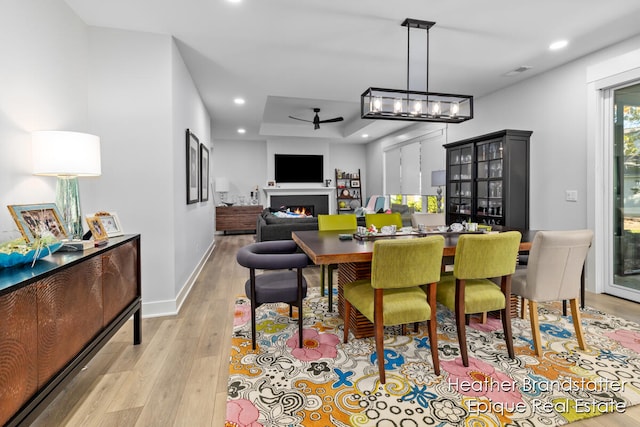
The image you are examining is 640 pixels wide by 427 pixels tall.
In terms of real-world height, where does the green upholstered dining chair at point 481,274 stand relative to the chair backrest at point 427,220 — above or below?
below

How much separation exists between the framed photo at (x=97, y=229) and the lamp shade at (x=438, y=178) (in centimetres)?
552

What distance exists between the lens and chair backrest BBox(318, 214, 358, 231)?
139 inches

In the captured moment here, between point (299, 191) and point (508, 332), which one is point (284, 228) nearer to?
point (508, 332)

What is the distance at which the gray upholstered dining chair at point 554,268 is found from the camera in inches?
83.8

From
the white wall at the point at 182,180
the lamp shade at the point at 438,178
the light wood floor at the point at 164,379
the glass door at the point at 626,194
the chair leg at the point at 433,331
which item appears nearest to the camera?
the light wood floor at the point at 164,379

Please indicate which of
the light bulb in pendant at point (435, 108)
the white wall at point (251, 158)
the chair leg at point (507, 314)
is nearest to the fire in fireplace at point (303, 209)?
the white wall at point (251, 158)

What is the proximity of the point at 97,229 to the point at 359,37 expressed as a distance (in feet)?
8.97

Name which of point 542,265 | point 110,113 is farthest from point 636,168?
point 110,113

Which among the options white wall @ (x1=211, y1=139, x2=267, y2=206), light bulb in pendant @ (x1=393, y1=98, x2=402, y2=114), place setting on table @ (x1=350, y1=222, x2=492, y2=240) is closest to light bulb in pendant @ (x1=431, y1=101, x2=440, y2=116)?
light bulb in pendant @ (x1=393, y1=98, x2=402, y2=114)

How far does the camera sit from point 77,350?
5.35ft

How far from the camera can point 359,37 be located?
3.14 m

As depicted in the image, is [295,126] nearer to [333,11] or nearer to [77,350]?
[333,11]

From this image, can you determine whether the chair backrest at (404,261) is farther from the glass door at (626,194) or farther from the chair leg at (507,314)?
the glass door at (626,194)

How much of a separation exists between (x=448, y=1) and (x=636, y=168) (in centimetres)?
263
